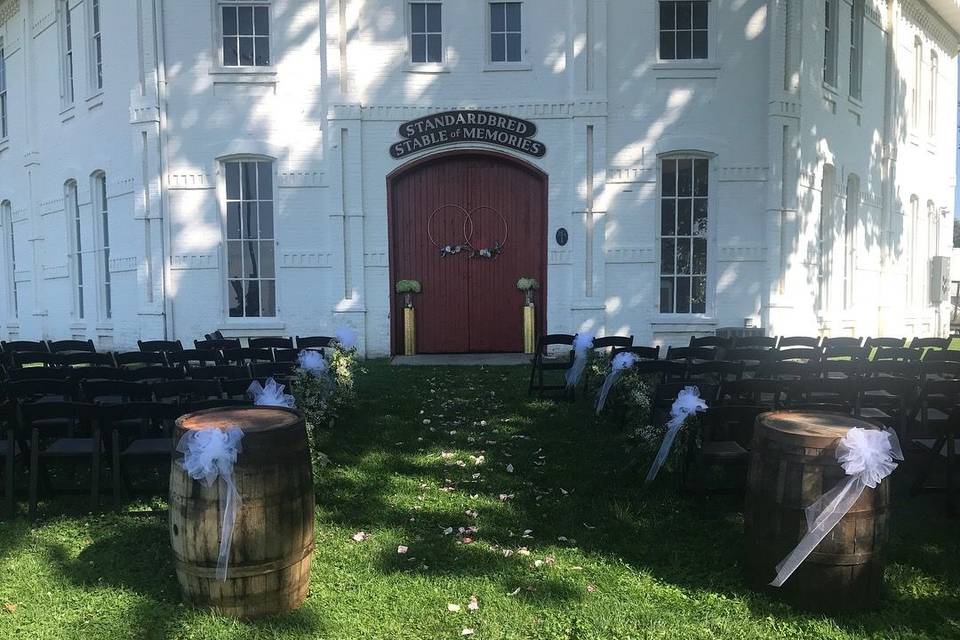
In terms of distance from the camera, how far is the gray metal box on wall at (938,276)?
1725 centimetres

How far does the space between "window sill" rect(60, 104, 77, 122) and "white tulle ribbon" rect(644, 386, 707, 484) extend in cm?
1413

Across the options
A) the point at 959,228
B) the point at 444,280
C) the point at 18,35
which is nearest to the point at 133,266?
the point at 444,280

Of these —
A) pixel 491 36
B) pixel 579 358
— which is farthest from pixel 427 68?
pixel 579 358

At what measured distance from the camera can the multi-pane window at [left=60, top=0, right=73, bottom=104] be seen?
46.6 ft

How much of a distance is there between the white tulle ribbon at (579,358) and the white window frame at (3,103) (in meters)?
16.0

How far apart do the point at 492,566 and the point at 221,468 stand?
1609 mm

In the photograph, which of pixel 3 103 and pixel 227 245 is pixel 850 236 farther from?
pixel 3 103

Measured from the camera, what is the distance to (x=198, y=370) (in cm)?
606

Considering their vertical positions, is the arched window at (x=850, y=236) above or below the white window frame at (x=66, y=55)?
below

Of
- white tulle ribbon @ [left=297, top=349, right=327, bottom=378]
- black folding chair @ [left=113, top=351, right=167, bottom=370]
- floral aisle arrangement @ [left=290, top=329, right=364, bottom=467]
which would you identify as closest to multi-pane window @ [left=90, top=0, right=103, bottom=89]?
black folding chair @ [left=113, top=351, right=167, bottom=370]

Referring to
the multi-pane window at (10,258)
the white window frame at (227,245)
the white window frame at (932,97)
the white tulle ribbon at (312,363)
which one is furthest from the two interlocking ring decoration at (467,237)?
the white window frame at (932,97)

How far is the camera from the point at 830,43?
521 inches

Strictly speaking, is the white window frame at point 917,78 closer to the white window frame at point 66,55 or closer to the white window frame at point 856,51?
the white window frame at point 856,51

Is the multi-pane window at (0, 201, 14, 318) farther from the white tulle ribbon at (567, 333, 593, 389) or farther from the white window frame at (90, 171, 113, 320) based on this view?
the white tulle ribbon at (567, 333, 593, 389)
